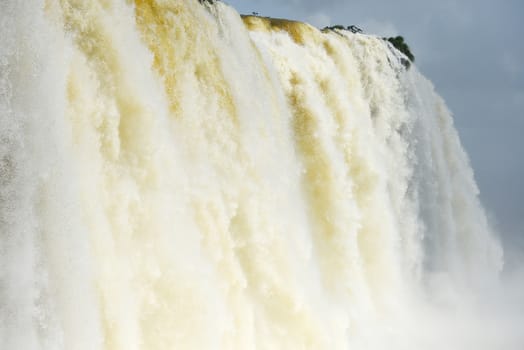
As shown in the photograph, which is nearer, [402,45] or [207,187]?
[207,187]

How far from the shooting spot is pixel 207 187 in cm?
782

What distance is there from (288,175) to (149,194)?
120 inches

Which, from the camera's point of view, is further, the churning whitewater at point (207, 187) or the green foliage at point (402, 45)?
the green foliage at point (402, 45)

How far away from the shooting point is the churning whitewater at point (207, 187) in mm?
5512

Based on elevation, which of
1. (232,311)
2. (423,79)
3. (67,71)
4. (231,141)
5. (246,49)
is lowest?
(232,311)

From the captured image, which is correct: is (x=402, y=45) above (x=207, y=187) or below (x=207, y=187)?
above

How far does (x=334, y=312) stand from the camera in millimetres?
10109

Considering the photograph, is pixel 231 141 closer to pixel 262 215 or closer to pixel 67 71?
pixel 262 215

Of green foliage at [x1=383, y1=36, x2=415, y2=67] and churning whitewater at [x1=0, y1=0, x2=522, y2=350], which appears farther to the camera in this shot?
green foliage at [x1=383, y1=36, x2=415, y2=67]

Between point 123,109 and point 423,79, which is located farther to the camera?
point 423,79

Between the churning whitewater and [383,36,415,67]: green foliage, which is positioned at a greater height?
[383,36,415,67]: green foliage

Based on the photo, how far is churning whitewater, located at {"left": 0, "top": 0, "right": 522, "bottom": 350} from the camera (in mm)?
5512

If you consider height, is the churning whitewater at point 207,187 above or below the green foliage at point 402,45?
below

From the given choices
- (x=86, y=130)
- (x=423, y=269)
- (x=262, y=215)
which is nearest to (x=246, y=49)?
(x=262, y=215)
